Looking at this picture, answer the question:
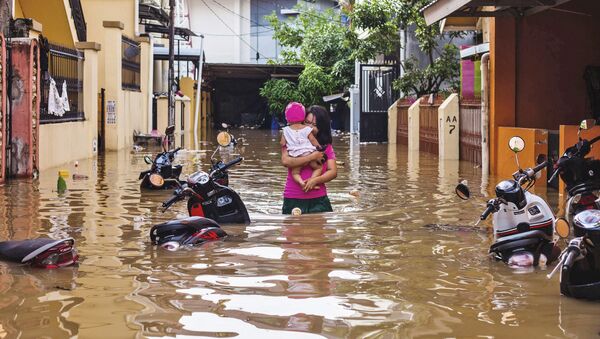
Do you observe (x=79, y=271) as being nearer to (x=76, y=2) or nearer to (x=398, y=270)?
(x=398, y=270)

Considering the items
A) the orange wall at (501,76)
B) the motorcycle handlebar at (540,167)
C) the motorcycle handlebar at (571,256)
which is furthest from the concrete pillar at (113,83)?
the motorcycle handlebar at (571,256)

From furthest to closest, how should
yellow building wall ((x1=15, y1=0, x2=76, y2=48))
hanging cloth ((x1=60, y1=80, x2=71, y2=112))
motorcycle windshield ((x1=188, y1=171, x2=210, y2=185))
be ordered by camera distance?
yellow building wall ((x1=15, y1=0, x2=76, y2=48))
hanging cloth ((x1=60, y1=80, x2=71, y2=112))
motorcycle windshield ((x1=188, y1=171, x2=210, y2=185))

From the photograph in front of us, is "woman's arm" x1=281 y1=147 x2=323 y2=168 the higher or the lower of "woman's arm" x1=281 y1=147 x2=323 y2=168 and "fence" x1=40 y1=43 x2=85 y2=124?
the lower

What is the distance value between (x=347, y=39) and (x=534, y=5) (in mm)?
19767

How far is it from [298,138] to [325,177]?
51 cm

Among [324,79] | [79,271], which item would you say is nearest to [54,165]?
[79,271]

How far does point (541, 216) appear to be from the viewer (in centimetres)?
749

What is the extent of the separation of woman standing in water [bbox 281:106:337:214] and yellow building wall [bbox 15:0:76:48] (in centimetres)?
1658

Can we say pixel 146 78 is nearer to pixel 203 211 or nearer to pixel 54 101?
pixel 54 101

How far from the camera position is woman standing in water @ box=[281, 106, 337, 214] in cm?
983

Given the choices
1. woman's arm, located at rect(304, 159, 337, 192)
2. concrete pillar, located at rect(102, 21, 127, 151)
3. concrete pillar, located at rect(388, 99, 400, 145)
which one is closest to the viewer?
woman's arm, located at rect(304, 159, 337, 192)

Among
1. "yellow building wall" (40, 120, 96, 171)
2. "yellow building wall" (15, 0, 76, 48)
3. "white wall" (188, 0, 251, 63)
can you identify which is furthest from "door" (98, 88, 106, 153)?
"white wall" (188, 0, 251, 63)

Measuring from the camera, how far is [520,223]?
24.6 ft

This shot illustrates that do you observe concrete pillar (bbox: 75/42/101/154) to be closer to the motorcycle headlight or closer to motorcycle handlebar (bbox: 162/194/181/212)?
the motorcycle headlight
